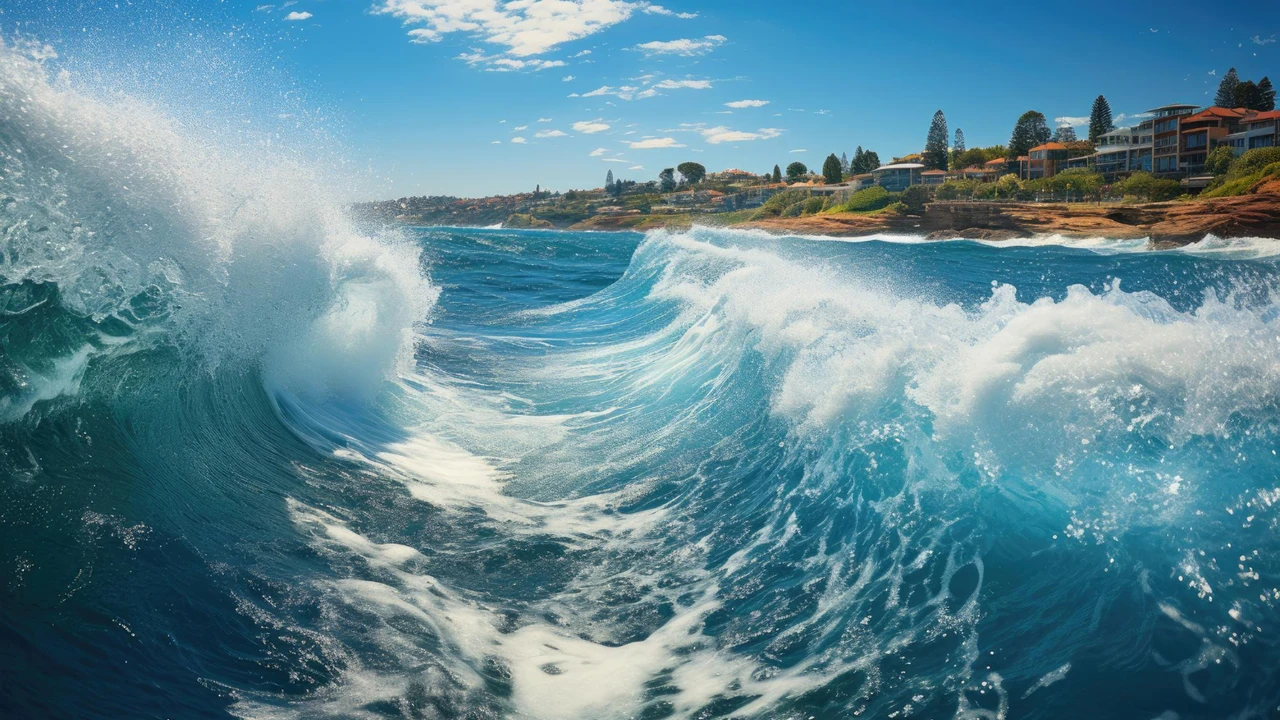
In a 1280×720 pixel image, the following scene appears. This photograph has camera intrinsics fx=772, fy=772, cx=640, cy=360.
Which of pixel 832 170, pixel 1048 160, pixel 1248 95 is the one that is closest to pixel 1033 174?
pixel 1048 160

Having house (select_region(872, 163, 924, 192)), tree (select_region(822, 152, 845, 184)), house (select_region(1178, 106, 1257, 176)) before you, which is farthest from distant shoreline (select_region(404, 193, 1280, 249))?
tree (select_region(822, 152, 845, 184))

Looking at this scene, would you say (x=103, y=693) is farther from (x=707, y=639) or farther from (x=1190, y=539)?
(x=1190, y=539)

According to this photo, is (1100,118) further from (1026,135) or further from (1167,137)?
(1167,137)

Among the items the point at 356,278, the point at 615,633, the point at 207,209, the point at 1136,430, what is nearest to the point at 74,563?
the point at 615,633

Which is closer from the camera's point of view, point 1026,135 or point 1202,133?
point 1202,133

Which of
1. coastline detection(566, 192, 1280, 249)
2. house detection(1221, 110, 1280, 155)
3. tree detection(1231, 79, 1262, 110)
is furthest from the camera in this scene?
tree detection(1231, 79, 1262, 110)

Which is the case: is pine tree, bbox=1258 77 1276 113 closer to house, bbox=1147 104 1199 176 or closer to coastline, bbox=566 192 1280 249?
house, bbox=1147 104 1199 176

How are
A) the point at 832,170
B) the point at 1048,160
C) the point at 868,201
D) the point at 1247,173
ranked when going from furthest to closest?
the point at 832,170
the point at 1048,160
the point at 868,201
the point at 1247,173
